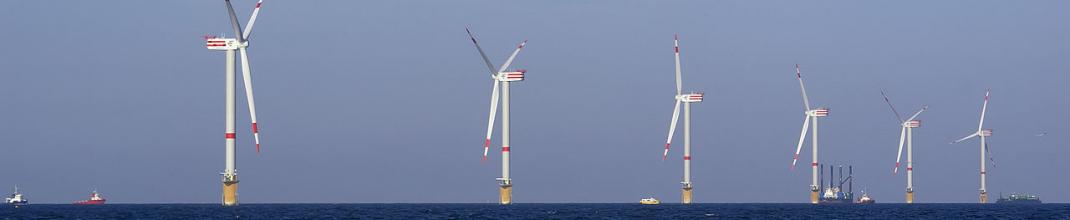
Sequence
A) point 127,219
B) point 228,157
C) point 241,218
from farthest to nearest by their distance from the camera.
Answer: point 228,157 → point 127,219 → point 241,218

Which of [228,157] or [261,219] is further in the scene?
[228,157]

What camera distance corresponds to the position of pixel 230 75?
19738cm

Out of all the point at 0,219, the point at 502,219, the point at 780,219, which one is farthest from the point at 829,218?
the point at 0,219

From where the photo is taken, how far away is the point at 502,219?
18350 centimetres

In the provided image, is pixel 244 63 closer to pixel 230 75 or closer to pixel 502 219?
pixel 230 75

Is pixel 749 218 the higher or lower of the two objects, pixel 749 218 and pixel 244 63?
the lower

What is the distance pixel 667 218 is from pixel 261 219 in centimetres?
4791

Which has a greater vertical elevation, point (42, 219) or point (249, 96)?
point (249, 96)

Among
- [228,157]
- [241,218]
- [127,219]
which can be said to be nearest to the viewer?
[241,218]

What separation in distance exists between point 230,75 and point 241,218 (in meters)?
27.6

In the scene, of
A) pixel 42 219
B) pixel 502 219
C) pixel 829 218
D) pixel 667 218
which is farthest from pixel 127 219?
pixel 829 218

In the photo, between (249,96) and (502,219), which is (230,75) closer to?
(249,96)

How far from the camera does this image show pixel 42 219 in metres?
191

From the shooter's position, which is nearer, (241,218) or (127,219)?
(241,218)
